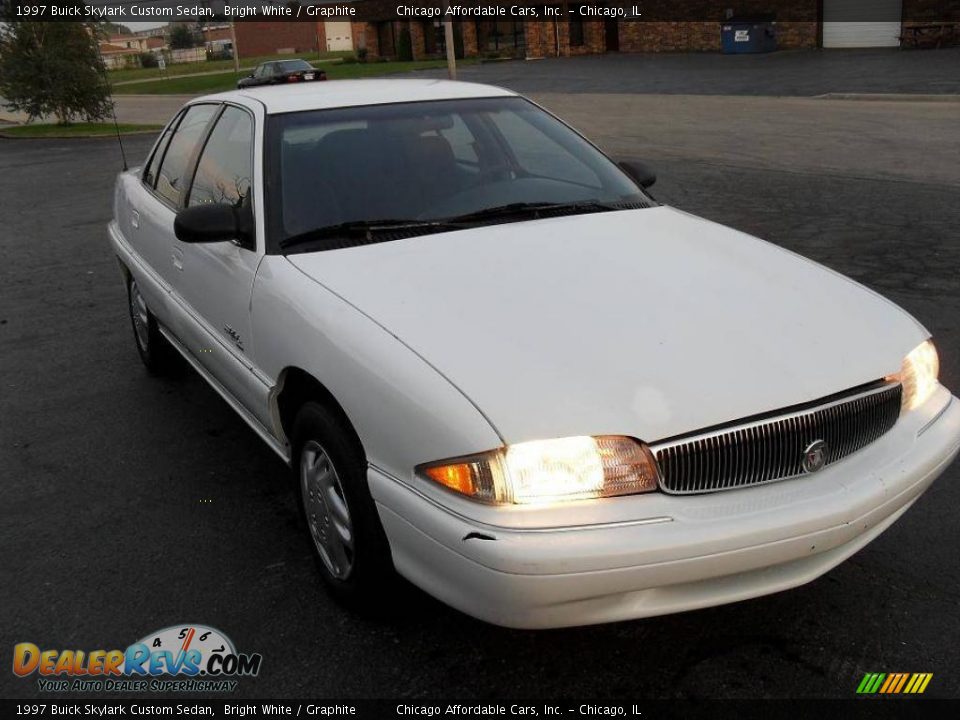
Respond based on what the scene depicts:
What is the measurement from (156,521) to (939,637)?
284 cm

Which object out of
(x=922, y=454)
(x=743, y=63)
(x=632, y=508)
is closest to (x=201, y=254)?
(x=632, y=508)

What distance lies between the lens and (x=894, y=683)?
2695 mm

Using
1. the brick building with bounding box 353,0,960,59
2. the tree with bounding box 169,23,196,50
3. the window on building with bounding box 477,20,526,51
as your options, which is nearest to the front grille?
the brick building with bounding box 353,0,960,59

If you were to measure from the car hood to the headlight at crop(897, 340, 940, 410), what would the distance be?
0.05 meters

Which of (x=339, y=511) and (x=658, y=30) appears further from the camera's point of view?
(x=658, y=30)

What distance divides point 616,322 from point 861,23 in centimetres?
3884

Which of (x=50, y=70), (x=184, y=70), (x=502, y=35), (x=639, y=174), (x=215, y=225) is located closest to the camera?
(x=215, y=225)

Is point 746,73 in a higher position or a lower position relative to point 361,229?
higher

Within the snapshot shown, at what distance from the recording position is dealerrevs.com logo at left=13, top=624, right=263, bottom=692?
2840mm

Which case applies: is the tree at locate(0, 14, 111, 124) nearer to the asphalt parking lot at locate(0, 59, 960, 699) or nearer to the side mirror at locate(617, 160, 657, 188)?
the asphalt parking lot at locate(0, 59, 960, 699)

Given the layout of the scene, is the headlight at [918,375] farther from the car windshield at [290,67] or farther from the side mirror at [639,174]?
the car windshield at [290,67]

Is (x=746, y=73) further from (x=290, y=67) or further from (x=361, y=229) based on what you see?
(x=361, y=229)

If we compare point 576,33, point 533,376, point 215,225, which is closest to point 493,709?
point 533,376

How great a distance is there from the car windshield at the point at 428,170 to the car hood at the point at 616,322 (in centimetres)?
Result: 21
